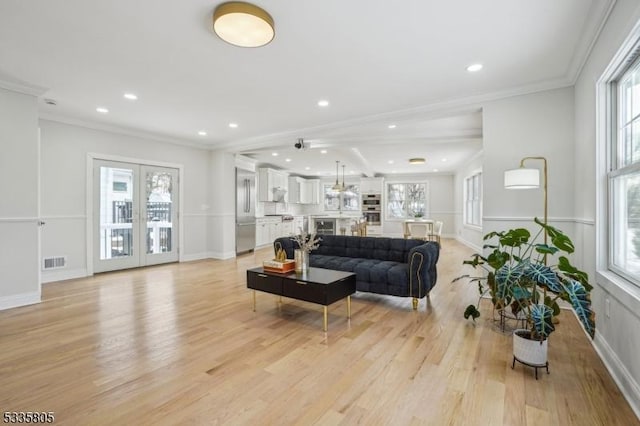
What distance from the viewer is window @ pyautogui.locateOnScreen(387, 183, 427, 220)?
1200 cm

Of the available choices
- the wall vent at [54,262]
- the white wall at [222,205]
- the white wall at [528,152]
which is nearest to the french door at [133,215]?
the wall vent at [54,262]

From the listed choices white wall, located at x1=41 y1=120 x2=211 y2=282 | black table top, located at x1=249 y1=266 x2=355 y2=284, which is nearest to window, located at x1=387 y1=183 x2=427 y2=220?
white wall, located at x1=41 y1=120 x2=211 y2=282

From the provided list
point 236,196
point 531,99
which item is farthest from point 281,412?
point 236,196

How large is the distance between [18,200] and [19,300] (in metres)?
1.24

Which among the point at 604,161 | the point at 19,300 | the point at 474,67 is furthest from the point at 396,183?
the point at 19,300

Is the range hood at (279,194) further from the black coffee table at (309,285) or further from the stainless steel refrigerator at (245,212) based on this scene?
the black coffee table at (309,285)

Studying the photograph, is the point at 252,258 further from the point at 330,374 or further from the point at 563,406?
the point at 563,406

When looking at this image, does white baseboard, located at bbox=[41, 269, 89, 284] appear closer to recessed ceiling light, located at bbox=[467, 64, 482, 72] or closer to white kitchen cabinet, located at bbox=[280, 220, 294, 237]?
white kitchen cabinet, located at bbox=[280, 220, 294, 237]

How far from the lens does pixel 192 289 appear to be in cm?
452

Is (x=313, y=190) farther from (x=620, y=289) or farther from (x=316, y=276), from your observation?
(x=620, y=289)

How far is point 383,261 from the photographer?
14.0ft

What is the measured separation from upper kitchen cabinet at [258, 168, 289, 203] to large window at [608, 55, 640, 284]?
26.6 feet

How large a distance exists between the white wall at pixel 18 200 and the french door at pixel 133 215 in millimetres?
1614

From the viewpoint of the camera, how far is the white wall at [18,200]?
12.0 feet
